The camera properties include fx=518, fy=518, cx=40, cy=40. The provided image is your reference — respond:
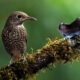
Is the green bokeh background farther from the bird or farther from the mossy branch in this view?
the bird

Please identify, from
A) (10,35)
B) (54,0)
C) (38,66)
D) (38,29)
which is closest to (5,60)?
(38,29)

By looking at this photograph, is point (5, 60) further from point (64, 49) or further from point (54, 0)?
point (64, 49)

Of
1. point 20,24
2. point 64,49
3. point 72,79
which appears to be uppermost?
point 20,24

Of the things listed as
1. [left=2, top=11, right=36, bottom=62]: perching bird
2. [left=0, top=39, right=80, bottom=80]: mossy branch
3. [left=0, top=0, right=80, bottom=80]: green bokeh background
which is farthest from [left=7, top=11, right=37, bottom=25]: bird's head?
[left=0, top=0, right=80, bottom=80]: green bokeh background

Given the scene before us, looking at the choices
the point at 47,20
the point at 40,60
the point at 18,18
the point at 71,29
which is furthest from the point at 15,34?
the point at 47,20

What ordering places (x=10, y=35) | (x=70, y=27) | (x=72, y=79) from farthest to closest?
1. (x=72, y=79)
2. (x=10, y=35)
3. (x=70, y=27)

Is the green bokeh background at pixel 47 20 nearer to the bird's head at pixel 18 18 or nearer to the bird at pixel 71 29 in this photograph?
the bird's head at pixel 18 18
